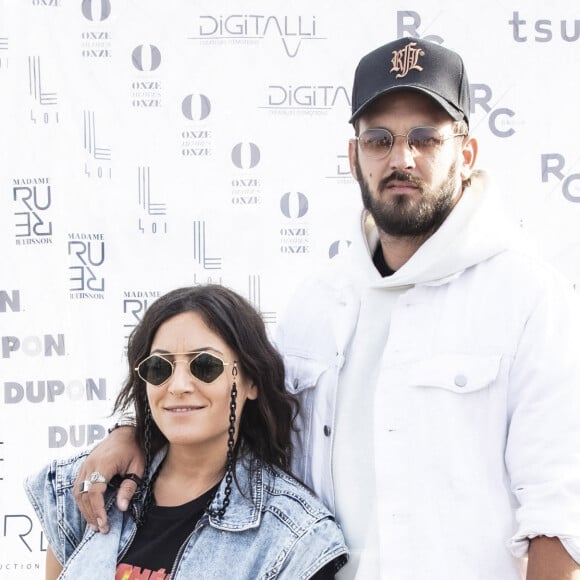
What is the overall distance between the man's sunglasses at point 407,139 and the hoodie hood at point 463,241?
5.6 inches

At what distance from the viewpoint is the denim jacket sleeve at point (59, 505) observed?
1981 millimetres

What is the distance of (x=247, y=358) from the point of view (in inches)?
75.9

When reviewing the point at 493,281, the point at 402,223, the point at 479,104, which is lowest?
the point at 493,281

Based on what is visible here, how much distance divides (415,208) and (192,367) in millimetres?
625

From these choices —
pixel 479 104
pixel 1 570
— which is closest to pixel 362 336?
pixel 479 104

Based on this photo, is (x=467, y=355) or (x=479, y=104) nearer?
(x=467, y=355)

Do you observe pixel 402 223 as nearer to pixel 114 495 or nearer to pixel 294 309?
pixel 294 309

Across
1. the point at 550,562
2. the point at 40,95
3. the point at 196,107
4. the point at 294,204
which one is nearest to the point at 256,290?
the point at 294,204

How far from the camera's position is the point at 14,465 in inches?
125

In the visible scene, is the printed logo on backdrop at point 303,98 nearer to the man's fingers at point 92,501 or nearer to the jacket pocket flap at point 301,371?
the jacket pocket flap at point 301,371

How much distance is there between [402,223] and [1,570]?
230 centimetres

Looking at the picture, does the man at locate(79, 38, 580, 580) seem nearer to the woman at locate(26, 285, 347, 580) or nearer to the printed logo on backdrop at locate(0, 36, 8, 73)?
the woman at locate(26, 285, 347, 580)

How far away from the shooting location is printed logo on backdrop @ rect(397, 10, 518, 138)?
A: 3.12 meters

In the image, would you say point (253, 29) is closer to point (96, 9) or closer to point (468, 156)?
point (96, 9)
